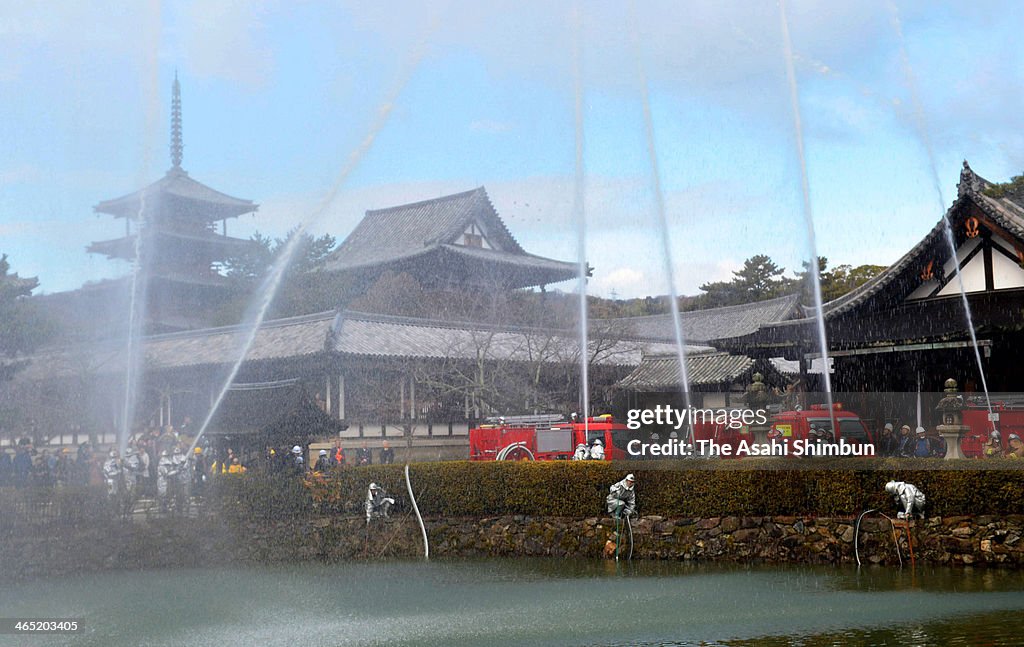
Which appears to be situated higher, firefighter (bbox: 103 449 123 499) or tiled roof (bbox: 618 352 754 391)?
tiled roof (bbox: 618 352 754 391)

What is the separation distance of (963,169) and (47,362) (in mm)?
29361

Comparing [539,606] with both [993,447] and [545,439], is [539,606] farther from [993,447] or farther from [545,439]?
[993,447]

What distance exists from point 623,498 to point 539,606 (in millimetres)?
3898

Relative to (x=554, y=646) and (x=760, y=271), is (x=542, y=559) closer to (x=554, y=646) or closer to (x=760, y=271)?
(x=554, y=646)

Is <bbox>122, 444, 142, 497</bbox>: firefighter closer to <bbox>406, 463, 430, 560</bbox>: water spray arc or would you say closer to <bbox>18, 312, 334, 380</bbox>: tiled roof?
<bbox>406, 463, 430, 560</bbox>: water spray arc

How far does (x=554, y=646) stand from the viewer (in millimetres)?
10125

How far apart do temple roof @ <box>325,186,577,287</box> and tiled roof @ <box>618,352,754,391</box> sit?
11.0 metres

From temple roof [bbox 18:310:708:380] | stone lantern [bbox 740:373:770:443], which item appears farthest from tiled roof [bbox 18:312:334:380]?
stone lantern [bbox 740:373:770:443]

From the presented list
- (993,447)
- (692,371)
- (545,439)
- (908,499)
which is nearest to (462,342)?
(692,371)

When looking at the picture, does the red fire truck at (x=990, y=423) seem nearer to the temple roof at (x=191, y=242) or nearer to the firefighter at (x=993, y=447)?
the firefighter at (x=993, y=447)

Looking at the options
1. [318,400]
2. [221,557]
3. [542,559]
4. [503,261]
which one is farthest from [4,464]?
[503,261]

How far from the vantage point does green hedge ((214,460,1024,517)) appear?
13.9 metres

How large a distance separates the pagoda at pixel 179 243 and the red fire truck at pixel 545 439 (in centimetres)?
2789

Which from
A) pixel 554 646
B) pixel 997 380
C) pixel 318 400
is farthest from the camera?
pixel 318 400
